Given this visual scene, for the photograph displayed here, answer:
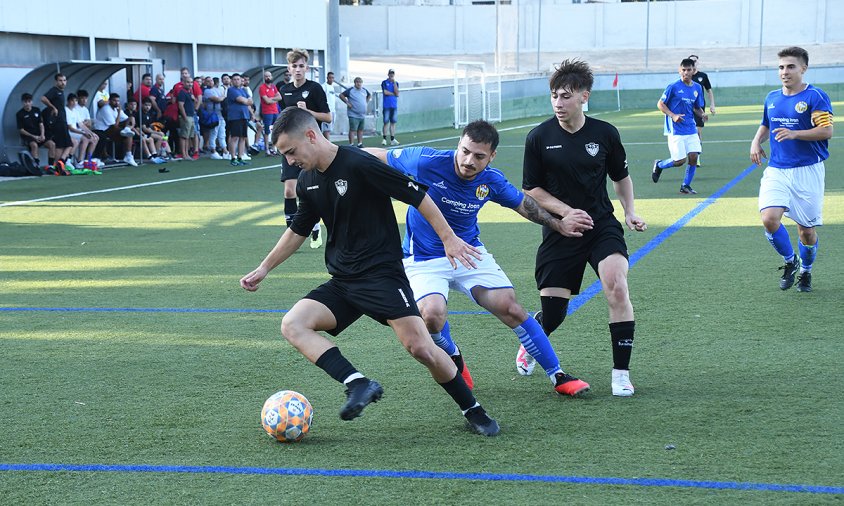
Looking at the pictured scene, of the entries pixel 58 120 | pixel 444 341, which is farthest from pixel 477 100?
pixel 444 341

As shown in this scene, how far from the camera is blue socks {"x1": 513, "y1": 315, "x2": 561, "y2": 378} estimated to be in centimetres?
599

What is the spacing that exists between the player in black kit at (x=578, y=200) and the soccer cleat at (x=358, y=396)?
1564mm

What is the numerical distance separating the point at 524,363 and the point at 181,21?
78.8 ft

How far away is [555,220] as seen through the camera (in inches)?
237

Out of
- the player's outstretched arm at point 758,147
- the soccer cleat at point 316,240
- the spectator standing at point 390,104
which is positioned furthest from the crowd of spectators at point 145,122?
the player's outstretched arm at point 758,147

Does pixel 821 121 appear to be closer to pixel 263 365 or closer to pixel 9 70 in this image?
pixel 263 365

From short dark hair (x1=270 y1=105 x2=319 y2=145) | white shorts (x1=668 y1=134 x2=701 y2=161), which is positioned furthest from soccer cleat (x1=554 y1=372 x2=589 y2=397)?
white shorts (x1=668 y1=134 x2=701 y2=161)

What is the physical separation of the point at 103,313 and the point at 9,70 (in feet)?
51.7

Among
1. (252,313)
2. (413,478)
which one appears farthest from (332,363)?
(252,313)

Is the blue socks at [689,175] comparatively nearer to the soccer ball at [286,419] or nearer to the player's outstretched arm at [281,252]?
the player's outstretched arm at [281,252]

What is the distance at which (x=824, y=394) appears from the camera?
5852mm

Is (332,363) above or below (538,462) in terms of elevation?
above

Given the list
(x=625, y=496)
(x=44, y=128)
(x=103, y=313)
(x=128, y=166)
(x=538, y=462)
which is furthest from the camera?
(x=128, y=166)

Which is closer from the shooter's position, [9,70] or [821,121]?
[821,121]
